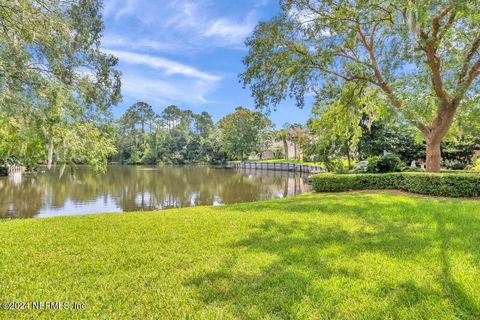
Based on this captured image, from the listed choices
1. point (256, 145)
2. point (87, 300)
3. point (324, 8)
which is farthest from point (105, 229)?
point (256, 145)

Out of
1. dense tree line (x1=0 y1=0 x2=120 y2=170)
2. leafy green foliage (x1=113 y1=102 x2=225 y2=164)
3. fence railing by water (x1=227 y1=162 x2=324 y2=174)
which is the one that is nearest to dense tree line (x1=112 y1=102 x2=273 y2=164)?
leafy green foliage (x1=113 y1=102 x2=225 y2=164)

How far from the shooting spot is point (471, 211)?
6988 millimetres

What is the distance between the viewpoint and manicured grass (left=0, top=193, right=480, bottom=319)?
9.74ft

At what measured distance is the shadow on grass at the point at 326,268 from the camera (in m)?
2.99

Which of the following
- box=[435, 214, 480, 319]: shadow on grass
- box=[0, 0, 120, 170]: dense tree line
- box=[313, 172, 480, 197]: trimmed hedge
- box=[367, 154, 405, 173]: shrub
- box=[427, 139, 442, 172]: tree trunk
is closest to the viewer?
box=[435, 214, 480, 319]: shadow on grass

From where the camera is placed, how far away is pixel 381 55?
1232 cm

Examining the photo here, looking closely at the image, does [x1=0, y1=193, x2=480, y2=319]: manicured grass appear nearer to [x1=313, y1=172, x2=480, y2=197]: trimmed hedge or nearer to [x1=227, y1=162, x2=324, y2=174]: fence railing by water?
[x1=313, y1=172, x2=480, y2=197]: trimmed hedge

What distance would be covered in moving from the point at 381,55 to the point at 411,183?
544 cm

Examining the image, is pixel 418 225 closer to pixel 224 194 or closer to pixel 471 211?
pixel 471 211

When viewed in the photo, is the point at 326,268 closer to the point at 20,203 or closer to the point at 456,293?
the point at 456,293

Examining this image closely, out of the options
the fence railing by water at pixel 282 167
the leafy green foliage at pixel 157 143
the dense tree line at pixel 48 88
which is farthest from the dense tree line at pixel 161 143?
the dense tree line at pixel 48 88

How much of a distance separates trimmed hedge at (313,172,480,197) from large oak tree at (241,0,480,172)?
7.25ft

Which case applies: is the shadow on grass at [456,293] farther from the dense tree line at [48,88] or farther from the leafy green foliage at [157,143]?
the leafy green foliage at [157,143]

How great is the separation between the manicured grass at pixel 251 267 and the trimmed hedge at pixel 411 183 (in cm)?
404
